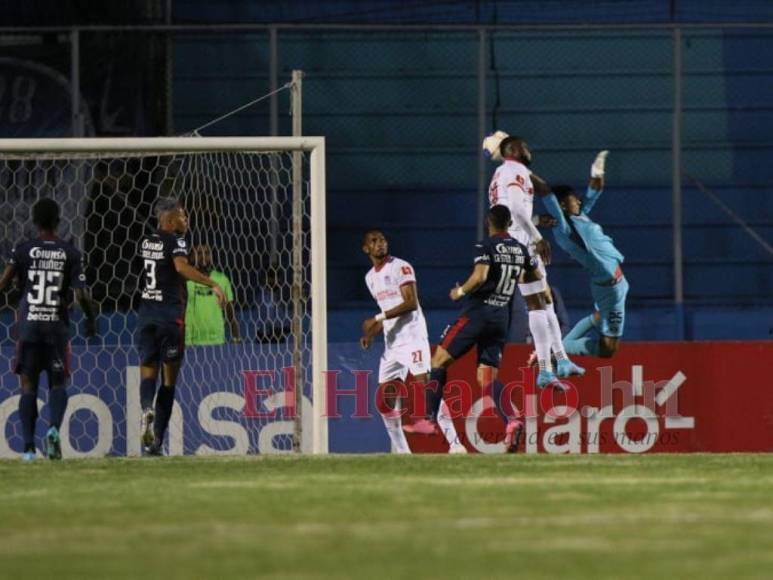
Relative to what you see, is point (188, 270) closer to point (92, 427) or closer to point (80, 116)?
point (92, 427)

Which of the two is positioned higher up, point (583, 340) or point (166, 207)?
point (166, 207)

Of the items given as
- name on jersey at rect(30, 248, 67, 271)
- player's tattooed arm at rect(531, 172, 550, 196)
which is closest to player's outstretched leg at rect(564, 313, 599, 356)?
player's tattooed arm at rect(531, 172, 550, 196)

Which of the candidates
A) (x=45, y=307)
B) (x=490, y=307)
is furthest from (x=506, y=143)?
(x=45, y=307)

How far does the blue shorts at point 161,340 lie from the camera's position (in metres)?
14.0

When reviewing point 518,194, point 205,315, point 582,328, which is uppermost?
point 518,194

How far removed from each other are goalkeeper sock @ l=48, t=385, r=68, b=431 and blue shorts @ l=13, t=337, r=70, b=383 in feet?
0.35

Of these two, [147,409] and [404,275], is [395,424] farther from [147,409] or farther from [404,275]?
[147,409]

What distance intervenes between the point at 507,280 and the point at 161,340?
256 centimetres

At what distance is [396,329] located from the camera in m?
15.9

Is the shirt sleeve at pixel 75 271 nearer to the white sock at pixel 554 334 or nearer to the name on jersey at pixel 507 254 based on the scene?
the name on jersey at pixel 507 254

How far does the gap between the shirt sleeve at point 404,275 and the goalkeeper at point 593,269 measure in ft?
5.12

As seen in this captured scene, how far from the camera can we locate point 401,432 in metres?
15.7

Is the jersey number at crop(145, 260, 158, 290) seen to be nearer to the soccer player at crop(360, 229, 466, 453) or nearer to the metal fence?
the soccer player at crop(360, 229, 466, 453)

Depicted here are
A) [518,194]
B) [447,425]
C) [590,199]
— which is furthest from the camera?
[590,199]
